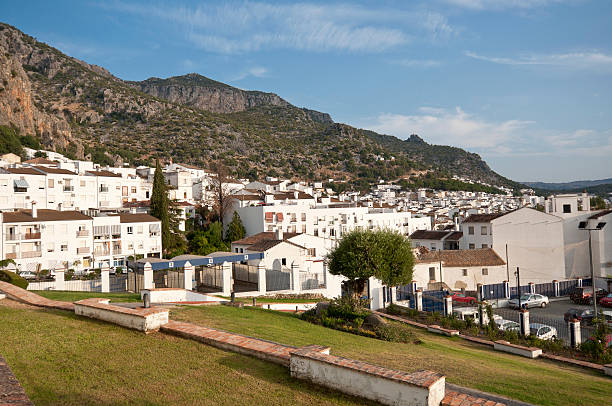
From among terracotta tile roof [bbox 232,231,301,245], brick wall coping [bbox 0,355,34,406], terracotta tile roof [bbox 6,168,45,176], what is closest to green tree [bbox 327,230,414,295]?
terracotta tile roof [bbox 232,231,301,245]

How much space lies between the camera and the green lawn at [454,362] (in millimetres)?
9836

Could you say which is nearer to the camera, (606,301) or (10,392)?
(10,392)

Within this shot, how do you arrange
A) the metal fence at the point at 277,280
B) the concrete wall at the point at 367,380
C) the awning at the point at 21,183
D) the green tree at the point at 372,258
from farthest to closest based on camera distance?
the awning at the point at 21,183
the metal fence at the point at 277,280
the green tree at the point at 372,258
the concrete wall at the point at 367,380

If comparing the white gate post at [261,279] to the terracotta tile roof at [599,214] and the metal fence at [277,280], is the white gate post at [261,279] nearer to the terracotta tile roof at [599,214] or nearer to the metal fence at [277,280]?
the metal fence at [277,280]

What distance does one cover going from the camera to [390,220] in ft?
243

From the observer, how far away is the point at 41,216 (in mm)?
44656

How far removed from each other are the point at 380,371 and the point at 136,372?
4.51 meters

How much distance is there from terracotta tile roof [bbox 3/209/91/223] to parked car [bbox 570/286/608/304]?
4956 centimetres

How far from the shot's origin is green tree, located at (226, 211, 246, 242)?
58.6 m

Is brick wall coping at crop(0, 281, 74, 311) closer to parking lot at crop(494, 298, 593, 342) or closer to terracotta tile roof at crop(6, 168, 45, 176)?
parking lot at crop(494, 298, 593, 342)

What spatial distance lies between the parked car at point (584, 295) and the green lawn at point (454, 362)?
24.9m

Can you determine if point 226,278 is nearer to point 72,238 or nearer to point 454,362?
point 454,362

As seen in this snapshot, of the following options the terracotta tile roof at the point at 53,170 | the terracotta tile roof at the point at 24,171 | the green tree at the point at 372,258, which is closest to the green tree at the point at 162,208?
the terracotta tile roof at the point at 53,170

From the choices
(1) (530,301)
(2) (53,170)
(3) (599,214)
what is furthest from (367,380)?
(2) (53,170)
